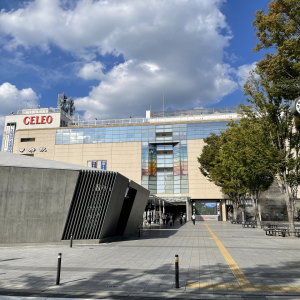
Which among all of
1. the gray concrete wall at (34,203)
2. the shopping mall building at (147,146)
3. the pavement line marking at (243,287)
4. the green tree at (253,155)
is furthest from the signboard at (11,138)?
the pavement line marking at (243,287)

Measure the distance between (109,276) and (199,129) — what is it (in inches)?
2103

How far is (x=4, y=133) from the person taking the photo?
69.1 m

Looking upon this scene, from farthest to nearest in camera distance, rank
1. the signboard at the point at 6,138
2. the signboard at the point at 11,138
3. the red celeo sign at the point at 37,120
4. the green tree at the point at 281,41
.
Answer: the signboard at the point at 6,138 → the signboard at the point at 11,138 → the red celeo sign at the point at 37,120 → the green tree at the point at 281,41

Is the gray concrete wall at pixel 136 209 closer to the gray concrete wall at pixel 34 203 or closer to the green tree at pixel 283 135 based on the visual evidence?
the gray concrete wall at pixel 34 203

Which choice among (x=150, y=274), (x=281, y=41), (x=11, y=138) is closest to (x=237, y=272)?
(x=150, y=274)

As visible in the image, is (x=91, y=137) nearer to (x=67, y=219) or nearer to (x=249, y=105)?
(x=249, y=105)

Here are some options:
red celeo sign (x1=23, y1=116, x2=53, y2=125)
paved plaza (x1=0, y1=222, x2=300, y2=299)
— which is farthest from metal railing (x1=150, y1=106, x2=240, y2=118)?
paved plaza (x1=0, y1=222, x2=300, y2=299)

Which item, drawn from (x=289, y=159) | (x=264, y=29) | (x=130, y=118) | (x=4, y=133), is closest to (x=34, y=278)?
(x=264, y=29)

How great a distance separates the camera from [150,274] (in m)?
8.40

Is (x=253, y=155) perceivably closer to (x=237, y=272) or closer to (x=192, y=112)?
(x=237, y=272)

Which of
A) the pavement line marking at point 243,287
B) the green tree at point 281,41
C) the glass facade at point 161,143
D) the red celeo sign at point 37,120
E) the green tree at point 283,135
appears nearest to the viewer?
the pavement line marking at point 243,287

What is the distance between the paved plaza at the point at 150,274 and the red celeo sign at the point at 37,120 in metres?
58.4

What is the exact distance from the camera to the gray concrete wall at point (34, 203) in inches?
563

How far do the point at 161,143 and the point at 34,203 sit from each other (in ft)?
155
